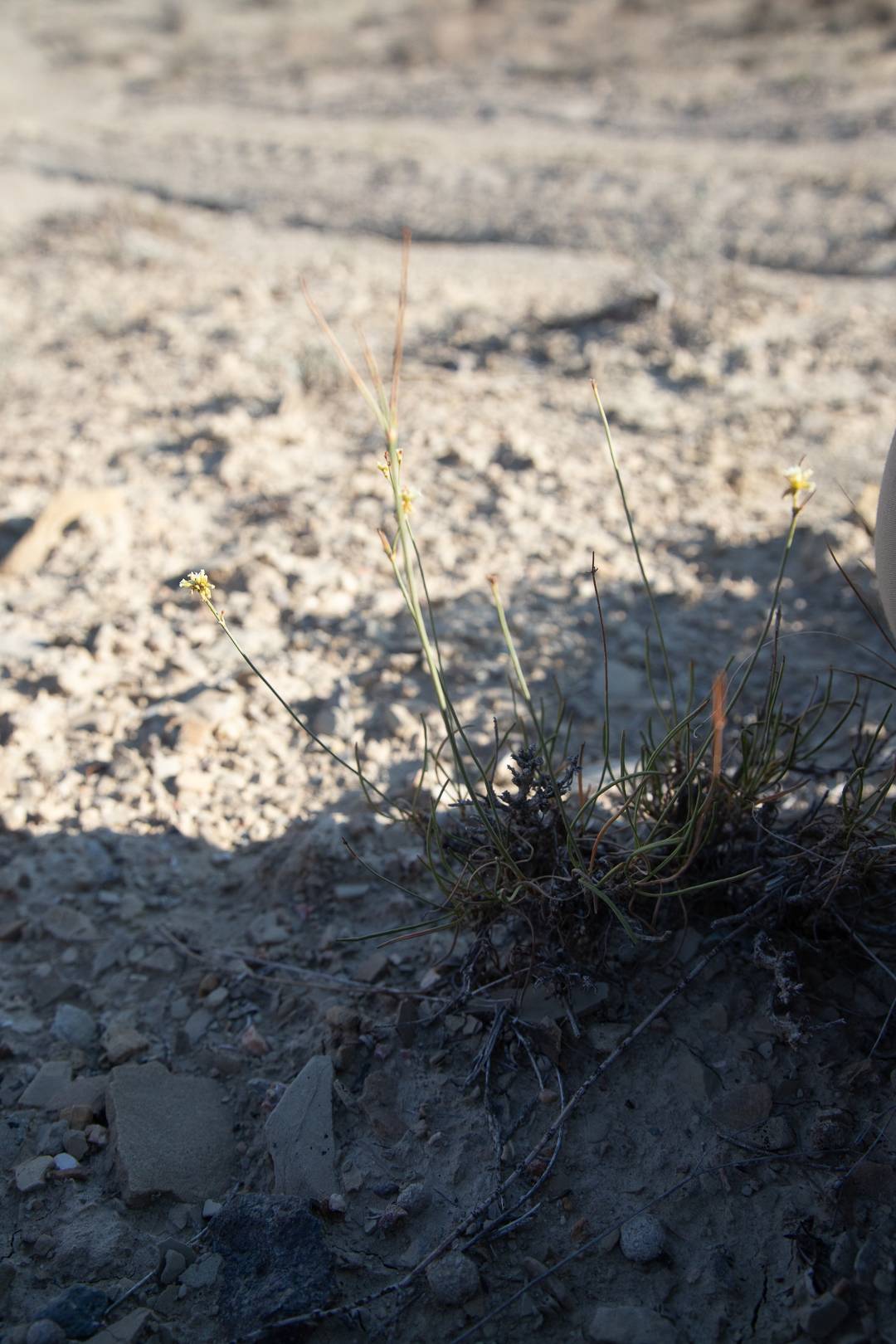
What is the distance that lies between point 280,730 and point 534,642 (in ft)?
2.32

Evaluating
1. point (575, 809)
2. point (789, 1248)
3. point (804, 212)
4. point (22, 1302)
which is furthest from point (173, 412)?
point (804, 212)

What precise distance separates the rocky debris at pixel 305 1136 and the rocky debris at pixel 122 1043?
11.5 inches

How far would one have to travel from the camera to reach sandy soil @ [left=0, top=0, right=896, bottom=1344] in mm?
1456

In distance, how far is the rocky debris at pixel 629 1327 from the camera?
1.31m

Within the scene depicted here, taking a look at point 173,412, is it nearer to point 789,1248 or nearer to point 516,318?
point 516,318

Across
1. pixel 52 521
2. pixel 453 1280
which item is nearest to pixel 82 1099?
pixel 453 1280

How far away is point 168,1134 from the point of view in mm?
1599

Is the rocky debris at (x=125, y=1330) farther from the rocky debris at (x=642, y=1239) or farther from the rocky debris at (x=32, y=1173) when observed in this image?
the rocky debris at (x=642, y=1239)

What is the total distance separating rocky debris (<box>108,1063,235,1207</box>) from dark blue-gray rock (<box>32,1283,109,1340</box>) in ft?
0.46

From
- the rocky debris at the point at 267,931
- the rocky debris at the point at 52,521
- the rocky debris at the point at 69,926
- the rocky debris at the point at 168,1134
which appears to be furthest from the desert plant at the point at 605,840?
the rocky debris at the point at 52,521

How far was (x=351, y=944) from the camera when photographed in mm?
1919

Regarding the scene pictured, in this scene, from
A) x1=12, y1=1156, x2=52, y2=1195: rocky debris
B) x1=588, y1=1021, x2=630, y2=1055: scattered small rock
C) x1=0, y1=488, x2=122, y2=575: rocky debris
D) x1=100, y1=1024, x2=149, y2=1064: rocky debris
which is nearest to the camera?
x1=12, y1=1156, x2=52, y2=1195: rocky debris

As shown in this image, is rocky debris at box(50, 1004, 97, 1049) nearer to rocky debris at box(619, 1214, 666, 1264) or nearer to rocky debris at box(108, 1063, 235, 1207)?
rocky debris at box(108, 1063, 235, 1207)

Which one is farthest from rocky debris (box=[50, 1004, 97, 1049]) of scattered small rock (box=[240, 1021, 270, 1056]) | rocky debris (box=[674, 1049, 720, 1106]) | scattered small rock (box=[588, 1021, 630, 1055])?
rocky debris (box=[674, 1049, 720, 1106])
